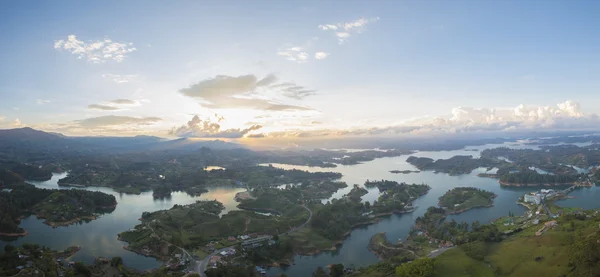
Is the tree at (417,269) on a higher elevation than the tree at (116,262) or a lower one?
lower

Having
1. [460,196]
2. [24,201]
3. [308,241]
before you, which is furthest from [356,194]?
[24,201]

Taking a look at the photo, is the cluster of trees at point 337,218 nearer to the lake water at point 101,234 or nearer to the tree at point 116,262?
the lake water at point 101,234

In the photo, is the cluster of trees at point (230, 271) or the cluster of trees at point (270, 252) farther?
the cluster of trees at point (270, 252)

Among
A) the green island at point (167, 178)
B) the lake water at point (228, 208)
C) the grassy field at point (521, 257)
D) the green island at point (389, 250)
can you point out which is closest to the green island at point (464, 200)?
the lake water at point (228, 208)

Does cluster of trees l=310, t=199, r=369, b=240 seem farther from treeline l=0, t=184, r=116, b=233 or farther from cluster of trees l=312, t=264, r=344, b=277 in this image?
treeline l=0, t=184, r=116, b=233

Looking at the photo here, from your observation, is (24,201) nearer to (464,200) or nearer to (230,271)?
(230,271)

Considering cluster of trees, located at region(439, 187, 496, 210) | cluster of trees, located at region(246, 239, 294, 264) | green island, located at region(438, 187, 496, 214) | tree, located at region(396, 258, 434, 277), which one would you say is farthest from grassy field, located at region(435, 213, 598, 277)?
cluster of trees, located at region(439, 187, 496, 210)
